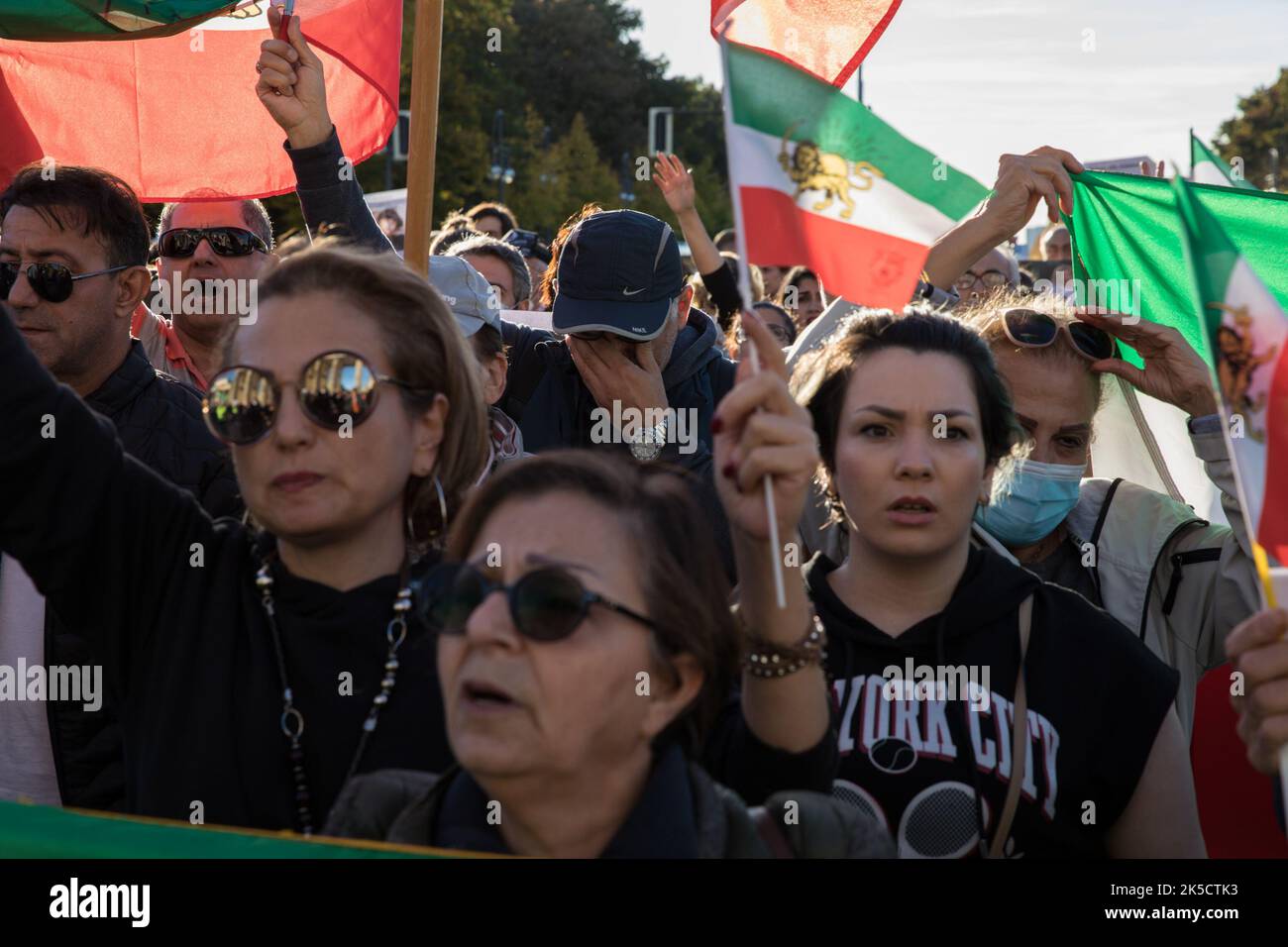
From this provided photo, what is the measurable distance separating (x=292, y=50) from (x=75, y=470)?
1773 millimetres

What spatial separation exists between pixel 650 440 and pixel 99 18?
1.93 m

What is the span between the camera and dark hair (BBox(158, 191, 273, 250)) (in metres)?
5.12

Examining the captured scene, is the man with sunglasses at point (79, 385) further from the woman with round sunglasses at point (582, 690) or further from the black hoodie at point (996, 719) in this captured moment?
the black hoodie at point (996, 719)

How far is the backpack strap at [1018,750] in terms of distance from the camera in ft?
9.05

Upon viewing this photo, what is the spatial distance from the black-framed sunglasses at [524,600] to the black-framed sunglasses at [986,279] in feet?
17.2

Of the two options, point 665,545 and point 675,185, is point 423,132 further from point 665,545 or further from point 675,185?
point 675,185

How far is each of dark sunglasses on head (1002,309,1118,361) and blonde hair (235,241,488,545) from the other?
1.79 meters

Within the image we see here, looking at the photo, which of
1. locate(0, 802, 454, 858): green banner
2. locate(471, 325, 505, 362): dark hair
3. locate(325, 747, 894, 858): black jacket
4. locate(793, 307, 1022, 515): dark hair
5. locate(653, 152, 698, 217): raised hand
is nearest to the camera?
locate(0, 802, 454, 858): green banner

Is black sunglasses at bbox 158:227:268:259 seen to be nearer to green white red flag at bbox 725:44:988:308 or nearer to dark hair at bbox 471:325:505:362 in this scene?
dark hair at bbox 471:325:505:362

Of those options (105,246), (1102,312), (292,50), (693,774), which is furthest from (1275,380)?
(105,246)


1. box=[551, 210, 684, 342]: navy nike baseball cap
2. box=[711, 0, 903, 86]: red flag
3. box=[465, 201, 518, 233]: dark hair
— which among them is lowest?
box=[551, 210, 684, 342]: navy nike baseball cap

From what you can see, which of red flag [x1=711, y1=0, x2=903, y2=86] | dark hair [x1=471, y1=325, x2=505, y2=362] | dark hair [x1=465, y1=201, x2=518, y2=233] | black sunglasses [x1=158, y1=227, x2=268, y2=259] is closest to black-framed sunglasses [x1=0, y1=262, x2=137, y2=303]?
dark hair [x1=471, y1=325, x2=505, y2=362]

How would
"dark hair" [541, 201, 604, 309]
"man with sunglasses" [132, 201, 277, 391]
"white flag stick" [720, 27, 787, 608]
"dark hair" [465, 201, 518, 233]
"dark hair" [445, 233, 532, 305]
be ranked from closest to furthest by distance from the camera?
"white flag stick" [720, 27, 787, 608]
"man with sunglasses" [132, 201, 277, 391]
"dark hair" [541, 201, 604, 309]
"dark hair" [445, 233, 532, 305]
"dark hair" [465, 201, 518, 233]

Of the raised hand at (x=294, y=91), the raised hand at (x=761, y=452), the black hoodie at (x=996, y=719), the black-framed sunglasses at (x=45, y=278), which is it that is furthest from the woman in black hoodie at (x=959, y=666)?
the black-framed sunglasses at (x=45, y=278)
